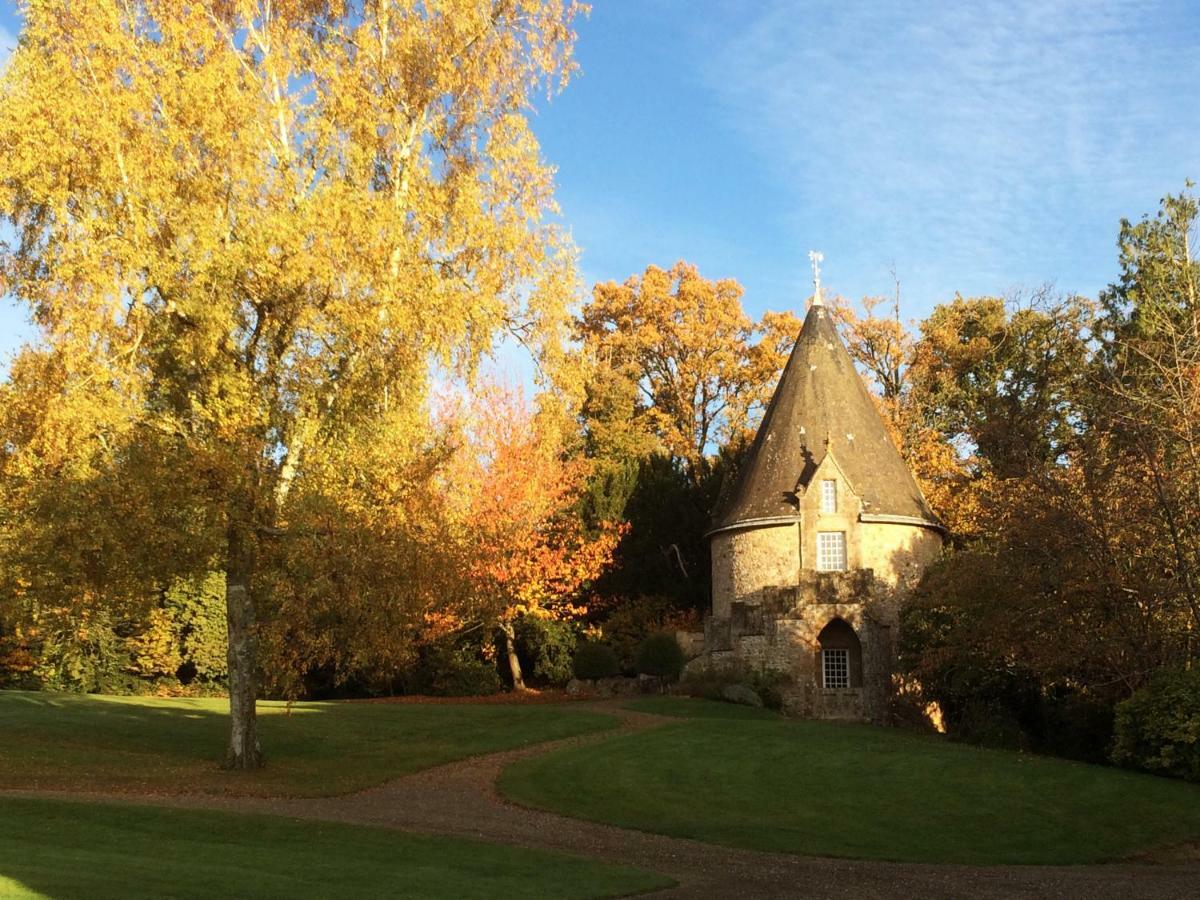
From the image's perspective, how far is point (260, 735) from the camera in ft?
82.1

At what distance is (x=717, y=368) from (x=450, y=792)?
34.2 m

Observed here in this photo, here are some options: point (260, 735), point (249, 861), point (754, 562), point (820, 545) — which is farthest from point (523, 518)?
point (249, 861)

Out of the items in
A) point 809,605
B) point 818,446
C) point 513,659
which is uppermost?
point 818,446

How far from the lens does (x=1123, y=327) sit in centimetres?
4462

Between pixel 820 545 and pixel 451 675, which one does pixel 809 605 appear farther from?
pixel 451 675

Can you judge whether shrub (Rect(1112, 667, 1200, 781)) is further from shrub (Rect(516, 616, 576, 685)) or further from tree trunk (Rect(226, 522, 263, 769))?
shrub (Rect(516, 616, 576, 685))

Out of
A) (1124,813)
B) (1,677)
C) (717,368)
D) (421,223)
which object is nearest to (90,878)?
(421,223)

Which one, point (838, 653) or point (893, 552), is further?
point (838, 653)

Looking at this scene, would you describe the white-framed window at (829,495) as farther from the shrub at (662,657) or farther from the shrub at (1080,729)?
the shrub at (1080,729)

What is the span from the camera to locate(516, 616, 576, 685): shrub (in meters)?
39.3

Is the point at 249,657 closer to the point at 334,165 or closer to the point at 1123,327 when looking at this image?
the point at 334,165

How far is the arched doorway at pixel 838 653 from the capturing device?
35.5 metres

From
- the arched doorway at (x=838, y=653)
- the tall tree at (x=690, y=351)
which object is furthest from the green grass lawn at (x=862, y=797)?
the tall tree at (x=690, y=351)

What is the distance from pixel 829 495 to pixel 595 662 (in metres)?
9.61
